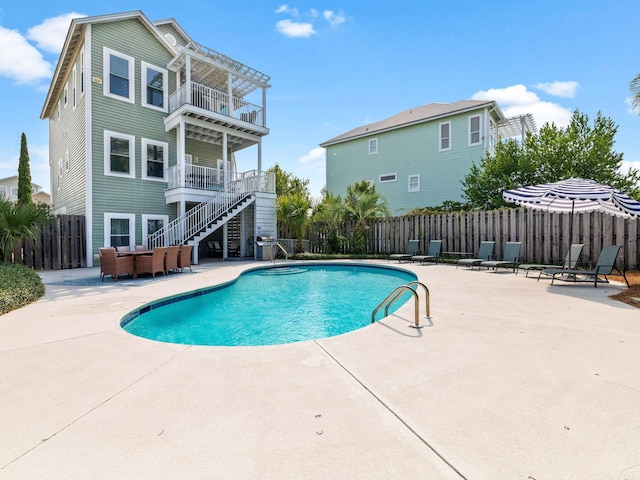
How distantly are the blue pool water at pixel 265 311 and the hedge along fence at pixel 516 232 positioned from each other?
4508 mm

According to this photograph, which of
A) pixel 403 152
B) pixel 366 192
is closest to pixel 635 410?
pixel 366 192

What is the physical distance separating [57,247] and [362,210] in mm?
12419

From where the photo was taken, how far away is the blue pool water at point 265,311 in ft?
17.4

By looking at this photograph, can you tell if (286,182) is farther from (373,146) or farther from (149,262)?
(149,262)

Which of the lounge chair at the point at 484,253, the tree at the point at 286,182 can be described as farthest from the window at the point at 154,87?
the lounge chair at the point at 484,253

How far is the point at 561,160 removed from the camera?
13578 mm

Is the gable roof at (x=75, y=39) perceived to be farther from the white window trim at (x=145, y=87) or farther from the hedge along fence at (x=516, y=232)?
the hedge along fence at (x=516, y=232)

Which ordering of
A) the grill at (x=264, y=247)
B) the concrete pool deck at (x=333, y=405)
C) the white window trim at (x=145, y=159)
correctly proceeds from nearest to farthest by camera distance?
the concrete pool deck at (x=333, y=405)
the white window trim at (x=145, y=159)
the grill at (x=264, y=247)

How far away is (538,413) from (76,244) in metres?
14.8

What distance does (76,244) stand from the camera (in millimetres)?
12414

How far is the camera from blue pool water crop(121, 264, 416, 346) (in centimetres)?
530

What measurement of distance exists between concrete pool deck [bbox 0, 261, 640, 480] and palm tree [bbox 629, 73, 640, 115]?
7.52m

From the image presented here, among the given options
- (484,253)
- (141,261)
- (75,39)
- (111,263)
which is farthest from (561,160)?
(75,39)

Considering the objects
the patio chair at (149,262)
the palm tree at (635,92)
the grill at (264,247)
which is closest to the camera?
the palm tree at (635,92)
